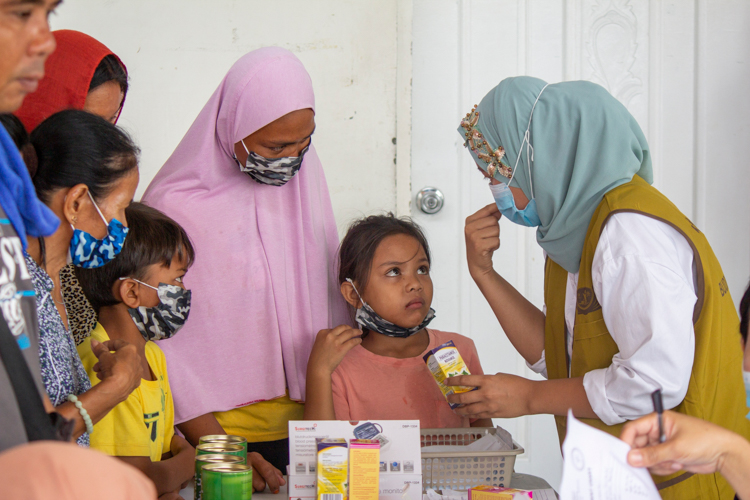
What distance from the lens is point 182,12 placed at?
249 cm

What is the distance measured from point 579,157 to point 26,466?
1.17 m

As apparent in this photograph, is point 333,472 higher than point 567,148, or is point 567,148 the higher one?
point 567,148

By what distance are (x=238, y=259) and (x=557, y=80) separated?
159cm

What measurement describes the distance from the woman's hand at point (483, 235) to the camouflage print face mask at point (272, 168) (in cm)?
52

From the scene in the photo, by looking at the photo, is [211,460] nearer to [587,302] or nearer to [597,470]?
[597,470]

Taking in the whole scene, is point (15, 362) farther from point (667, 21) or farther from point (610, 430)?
point (667, 21)

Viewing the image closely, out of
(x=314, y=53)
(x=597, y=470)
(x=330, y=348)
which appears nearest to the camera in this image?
(x=597, y=470)

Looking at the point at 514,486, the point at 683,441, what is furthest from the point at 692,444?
the point at 514,486

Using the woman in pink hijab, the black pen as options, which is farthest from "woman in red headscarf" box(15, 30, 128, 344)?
the black pen

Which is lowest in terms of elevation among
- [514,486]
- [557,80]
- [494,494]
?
[514,486]

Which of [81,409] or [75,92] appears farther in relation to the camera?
[75,92]

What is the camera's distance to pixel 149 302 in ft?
5.00

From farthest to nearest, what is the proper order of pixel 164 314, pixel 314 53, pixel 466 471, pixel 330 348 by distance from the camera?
pixel 314 53 < pixel 330 348 < pixel 164 314 < pixel 466 471

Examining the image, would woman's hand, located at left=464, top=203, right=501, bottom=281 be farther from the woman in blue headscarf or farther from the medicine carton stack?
the medicine carton stack
